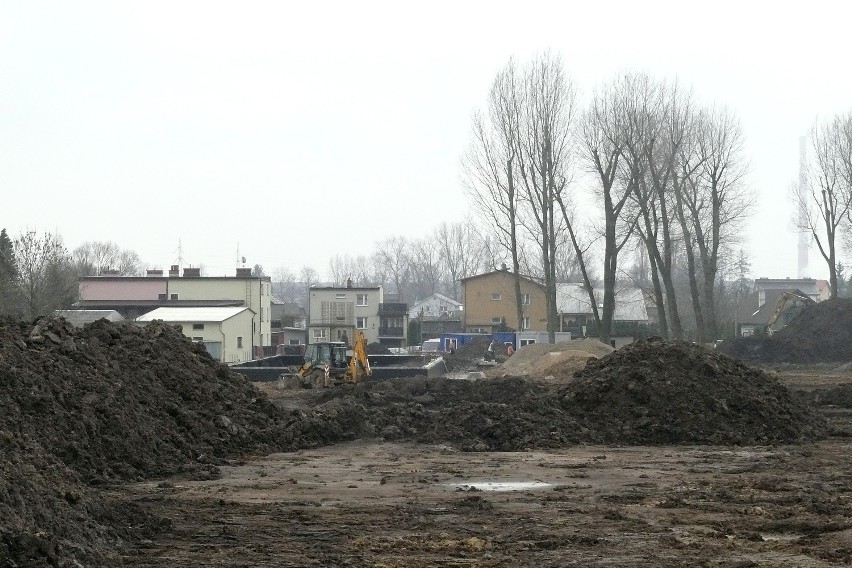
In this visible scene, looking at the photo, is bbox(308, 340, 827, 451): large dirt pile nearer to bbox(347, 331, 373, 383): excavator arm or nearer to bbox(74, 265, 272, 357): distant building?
bbox(347, 331, 373, 383): excavator arm

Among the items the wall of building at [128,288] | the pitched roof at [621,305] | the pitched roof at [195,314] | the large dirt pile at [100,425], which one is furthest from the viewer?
the pitched roof at [621,305]

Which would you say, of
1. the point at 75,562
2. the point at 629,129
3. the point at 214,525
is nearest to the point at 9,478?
the point at 75,562

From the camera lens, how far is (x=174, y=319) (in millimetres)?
54500

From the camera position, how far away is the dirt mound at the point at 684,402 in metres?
19.5

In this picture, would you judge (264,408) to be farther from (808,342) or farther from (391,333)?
(391,333)

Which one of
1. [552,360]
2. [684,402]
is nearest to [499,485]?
[684,402]

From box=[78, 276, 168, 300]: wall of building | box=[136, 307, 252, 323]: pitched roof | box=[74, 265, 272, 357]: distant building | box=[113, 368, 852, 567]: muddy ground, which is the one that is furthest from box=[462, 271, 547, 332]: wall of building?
box=[113, 368, 852, 567]: muddy ground

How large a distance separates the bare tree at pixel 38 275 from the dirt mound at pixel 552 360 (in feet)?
57.2

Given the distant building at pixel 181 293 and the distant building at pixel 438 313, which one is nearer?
the distant building at pixel 181 293

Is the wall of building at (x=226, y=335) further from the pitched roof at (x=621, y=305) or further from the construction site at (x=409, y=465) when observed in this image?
the construction site at (x=409, y=465)

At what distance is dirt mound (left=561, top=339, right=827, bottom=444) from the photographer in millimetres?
19516

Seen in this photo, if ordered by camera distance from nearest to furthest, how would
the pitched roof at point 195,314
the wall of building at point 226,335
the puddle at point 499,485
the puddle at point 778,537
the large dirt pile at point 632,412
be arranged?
the puddle at point 778,537, the puddle at point 499,485, the large dirt pile at point 632,412, the wall of building at point 226,335, the pitched roof at point 195,314

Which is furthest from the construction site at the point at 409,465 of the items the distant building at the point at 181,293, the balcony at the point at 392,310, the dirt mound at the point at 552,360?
the balcony at the point at 392,310

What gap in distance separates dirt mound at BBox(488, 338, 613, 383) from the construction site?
430 inches
